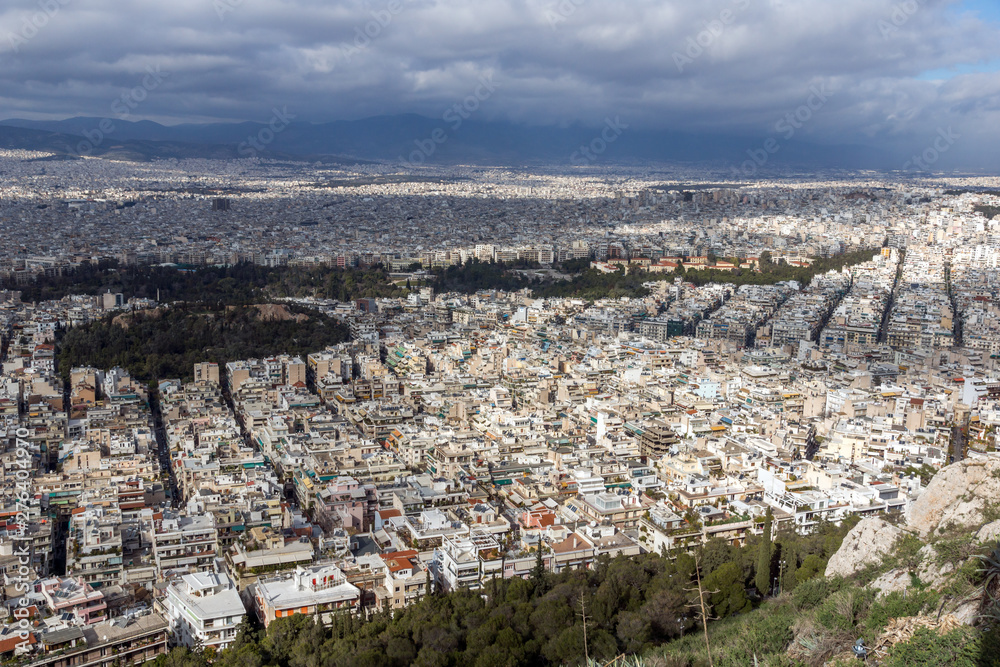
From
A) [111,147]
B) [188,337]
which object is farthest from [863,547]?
[111,147]

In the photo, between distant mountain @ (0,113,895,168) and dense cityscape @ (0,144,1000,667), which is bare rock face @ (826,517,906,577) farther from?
distant mountain @ (0,113,895,168)

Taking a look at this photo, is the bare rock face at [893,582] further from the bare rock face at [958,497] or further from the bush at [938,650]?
the bush at [938,650]

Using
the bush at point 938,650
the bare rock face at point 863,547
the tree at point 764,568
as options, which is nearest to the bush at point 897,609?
the bush at point 938,650

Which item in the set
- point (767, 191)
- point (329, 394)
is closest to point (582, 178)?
point (767, 191)

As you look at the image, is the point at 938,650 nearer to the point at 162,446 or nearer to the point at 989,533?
the point at 989,533

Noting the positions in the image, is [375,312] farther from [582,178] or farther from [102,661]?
[582,178]
